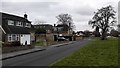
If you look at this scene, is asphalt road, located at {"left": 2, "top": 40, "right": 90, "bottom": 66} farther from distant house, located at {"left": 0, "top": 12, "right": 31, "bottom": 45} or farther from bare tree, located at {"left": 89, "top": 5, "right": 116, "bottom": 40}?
bare tree, located at {"left": 89, "top": 5, "right": 116, "bottom": 40}

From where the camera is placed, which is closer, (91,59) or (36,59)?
(91,59)

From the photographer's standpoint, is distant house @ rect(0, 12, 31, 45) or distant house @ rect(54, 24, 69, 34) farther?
distant house @ rect(54, 24, 69, 34)

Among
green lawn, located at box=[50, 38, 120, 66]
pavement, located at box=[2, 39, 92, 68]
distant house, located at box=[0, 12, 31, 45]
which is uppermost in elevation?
distant house, located at box=[0, 12, 31, 45]

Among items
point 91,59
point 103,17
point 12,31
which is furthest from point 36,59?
point 103,17

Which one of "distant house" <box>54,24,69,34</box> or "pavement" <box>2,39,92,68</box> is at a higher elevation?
"distant house" <box>54,24,69,34</box>

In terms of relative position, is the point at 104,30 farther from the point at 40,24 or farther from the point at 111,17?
the point at 40,24

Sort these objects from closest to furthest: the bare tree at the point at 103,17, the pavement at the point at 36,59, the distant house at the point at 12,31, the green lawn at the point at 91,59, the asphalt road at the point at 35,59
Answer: the green lawn at the point at 91,59
the pavement at the point at 36,59
the asphalt road at the point at 35,59
the distant house at the point at 12,31
the bare tree at the point at 103,17

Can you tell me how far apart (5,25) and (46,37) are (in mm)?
34448

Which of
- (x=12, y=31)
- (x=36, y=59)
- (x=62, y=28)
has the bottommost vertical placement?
(x=36, y=59)

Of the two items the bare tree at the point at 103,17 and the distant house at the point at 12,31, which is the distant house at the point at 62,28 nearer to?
the bare tree at the point at 103,17

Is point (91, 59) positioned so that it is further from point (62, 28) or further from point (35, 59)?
point (62, 28)

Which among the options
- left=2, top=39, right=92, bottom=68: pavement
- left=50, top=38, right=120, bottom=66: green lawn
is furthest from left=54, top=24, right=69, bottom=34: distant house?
left=50, top=38, right=120, bottom=66: green lawn

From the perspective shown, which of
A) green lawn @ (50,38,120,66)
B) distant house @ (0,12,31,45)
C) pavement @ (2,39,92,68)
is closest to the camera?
green lawn @ (50,38,120,66)

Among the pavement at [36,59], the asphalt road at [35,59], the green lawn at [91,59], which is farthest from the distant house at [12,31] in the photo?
the green lawn at [91,59]
